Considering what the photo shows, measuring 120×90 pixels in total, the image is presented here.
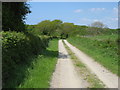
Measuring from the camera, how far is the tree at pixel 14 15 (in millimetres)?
12387

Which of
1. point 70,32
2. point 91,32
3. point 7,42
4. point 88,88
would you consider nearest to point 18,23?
point 7,42

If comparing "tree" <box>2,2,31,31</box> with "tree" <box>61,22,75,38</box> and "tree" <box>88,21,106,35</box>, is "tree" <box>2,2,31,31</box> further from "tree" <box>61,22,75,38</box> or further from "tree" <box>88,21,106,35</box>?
"tree" <box>61,22,75,38</box>

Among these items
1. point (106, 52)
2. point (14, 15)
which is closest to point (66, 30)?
point (106, 52)

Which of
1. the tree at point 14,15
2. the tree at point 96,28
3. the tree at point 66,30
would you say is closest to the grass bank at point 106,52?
the tree at point 14,15

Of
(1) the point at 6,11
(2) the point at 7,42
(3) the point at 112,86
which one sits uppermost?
(1) the point at 6,11

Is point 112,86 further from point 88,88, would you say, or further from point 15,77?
point 15,77

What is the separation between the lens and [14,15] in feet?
46.7

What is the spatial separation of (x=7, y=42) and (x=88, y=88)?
3.71 m

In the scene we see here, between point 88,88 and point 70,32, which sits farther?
point 70,32

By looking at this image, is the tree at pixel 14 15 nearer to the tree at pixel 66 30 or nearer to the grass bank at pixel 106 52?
the grass bank at pixel 106 52

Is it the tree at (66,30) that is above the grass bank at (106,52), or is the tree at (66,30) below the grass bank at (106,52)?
above

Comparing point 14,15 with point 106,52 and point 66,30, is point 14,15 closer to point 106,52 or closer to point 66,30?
point 106,52

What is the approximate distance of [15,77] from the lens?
6637mm

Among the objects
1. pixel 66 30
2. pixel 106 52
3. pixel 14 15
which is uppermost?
pixel 66 30
